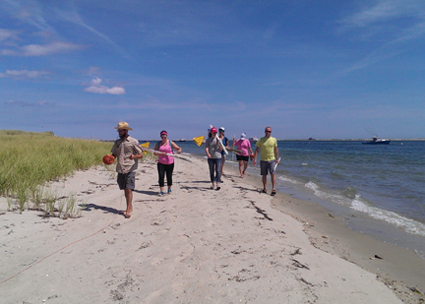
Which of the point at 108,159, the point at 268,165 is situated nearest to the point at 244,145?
the point at 268,165

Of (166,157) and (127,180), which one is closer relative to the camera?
(127,180)

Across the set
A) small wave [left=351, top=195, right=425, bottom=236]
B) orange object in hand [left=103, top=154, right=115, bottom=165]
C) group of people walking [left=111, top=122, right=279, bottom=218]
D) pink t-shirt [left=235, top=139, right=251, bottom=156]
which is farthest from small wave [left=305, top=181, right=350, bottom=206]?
orange object in hand [left=103, top=154, right=115, bottom=165]

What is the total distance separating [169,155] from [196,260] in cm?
396

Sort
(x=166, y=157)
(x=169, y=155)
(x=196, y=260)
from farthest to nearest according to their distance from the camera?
(x=166, y=157)
(x=169, y=155)
(x=196, y=260)

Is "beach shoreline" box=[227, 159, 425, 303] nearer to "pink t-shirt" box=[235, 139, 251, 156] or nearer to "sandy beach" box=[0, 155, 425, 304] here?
"sandy beach" box=[0, 155, 425, 304]

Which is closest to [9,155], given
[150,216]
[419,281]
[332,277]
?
[150,216]

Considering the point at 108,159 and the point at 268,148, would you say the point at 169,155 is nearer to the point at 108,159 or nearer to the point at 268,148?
the point at 108,159

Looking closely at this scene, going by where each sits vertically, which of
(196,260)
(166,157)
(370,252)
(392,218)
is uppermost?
(166,157)

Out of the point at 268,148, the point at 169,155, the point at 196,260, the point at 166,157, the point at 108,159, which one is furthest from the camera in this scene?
the point at 268,148

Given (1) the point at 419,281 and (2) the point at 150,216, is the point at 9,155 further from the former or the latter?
(1) the point at 419,281

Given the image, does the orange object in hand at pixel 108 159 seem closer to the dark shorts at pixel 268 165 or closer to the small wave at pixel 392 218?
the dark shorts at pixel 268 165

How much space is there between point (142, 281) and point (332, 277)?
7.74 feet

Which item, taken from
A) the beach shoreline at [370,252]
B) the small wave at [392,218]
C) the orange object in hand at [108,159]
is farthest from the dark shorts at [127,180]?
the small wave at [392,218]

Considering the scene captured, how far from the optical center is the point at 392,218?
22.9 ft
